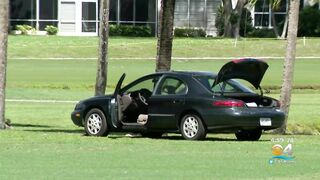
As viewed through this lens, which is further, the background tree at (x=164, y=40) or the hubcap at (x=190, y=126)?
the background tree at (x=164, y=40)

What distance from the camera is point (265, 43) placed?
62.2 m

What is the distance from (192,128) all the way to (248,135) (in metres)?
1.64

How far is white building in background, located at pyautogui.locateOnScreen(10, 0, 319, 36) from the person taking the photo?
7994cm

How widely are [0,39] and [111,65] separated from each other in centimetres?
3042

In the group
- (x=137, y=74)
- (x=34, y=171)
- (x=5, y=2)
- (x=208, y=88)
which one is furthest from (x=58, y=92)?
(x=34, y=171)

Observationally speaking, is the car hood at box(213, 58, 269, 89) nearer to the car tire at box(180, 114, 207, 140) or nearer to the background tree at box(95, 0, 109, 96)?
the car tire at box(180, 114, 207, 140)

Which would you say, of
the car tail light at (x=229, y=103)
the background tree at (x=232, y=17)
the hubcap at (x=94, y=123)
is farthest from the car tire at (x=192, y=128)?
the background tree at (x=232, y=17)

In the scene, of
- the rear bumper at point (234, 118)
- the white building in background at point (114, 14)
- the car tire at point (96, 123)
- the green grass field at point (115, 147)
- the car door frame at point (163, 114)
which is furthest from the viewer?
the white building in background at point (114, 14)

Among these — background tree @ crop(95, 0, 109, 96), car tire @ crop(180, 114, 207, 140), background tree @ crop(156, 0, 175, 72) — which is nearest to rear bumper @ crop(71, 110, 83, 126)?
car tire @ crop(180, 114, 207, 140)

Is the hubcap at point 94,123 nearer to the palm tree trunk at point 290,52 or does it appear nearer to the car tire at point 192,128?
the car tire at point 192,128

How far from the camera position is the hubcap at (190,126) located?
18.5 metres

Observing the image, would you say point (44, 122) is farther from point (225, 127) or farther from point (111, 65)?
point (111, 65)

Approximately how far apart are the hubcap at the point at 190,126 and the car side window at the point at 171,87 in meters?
0.70

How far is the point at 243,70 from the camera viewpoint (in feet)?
62.2
